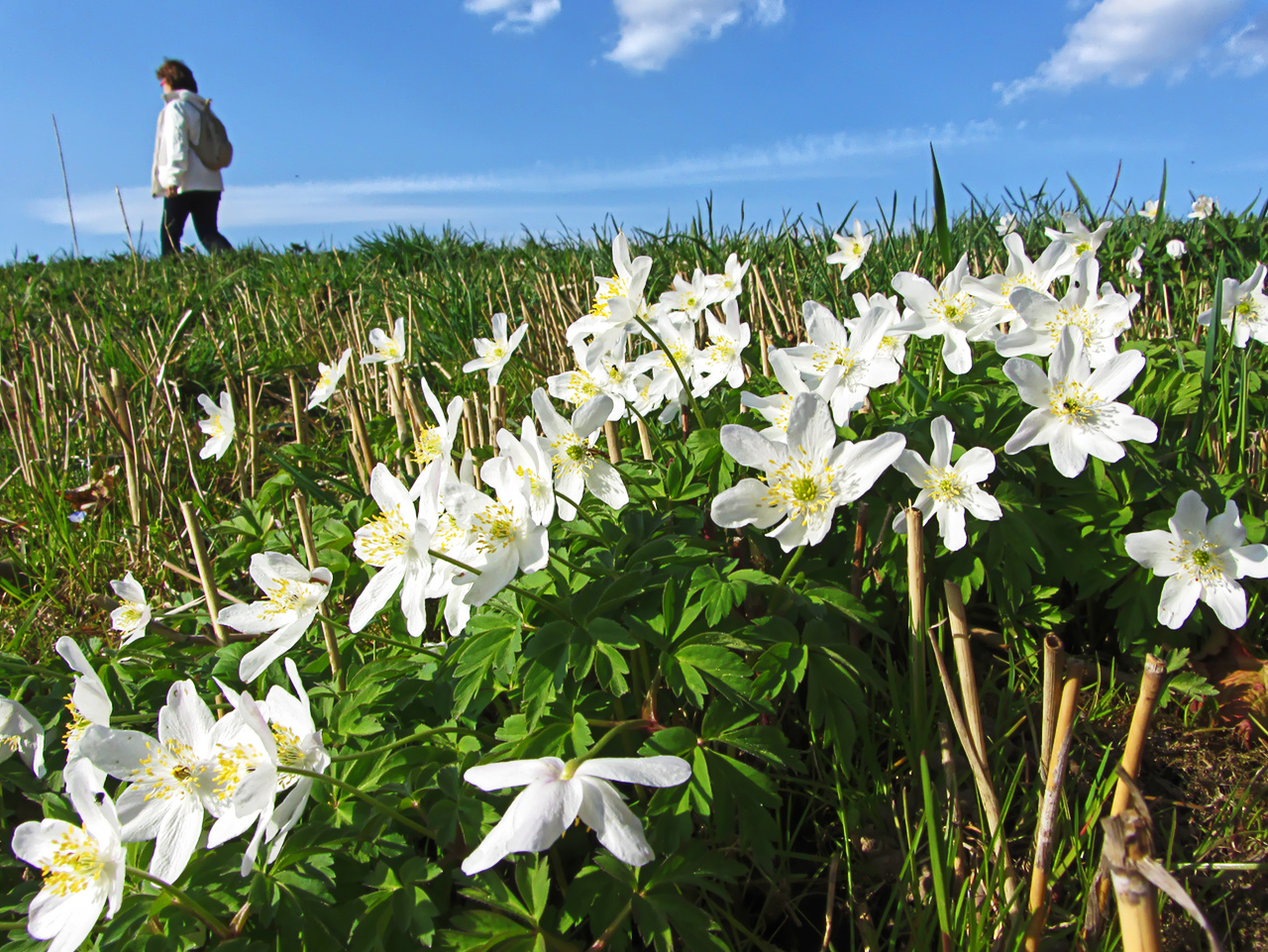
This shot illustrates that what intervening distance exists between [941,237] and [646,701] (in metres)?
2.02

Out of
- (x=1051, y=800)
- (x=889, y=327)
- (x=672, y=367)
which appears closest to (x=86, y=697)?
(x=672, y=367)

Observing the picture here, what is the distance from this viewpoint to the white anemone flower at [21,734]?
1882mm

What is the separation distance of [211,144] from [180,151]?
48 centimetres

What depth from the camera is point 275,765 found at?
4.78 ft

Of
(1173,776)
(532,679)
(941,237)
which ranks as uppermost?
(941,237)

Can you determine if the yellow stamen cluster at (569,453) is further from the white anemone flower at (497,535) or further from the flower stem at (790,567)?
the flower stem at (790,567)

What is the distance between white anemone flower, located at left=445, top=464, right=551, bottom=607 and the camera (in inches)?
66.8

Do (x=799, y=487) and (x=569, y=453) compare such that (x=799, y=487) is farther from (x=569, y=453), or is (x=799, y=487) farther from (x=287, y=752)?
(x=287, y=752)

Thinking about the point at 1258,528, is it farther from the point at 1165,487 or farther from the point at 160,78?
the point at 160,78

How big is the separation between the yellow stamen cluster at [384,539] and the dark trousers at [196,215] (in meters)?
12.4

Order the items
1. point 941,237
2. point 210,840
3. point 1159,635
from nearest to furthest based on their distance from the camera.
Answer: point 210,840 < point 1159,635 < point 941,237

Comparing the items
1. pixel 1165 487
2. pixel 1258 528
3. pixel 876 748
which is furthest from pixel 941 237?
pixel 876 748

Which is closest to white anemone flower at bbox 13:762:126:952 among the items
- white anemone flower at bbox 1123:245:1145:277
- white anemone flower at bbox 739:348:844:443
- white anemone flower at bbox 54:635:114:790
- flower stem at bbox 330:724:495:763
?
white anemone flower at bbox 54:635:114:790

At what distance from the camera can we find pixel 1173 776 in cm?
220
